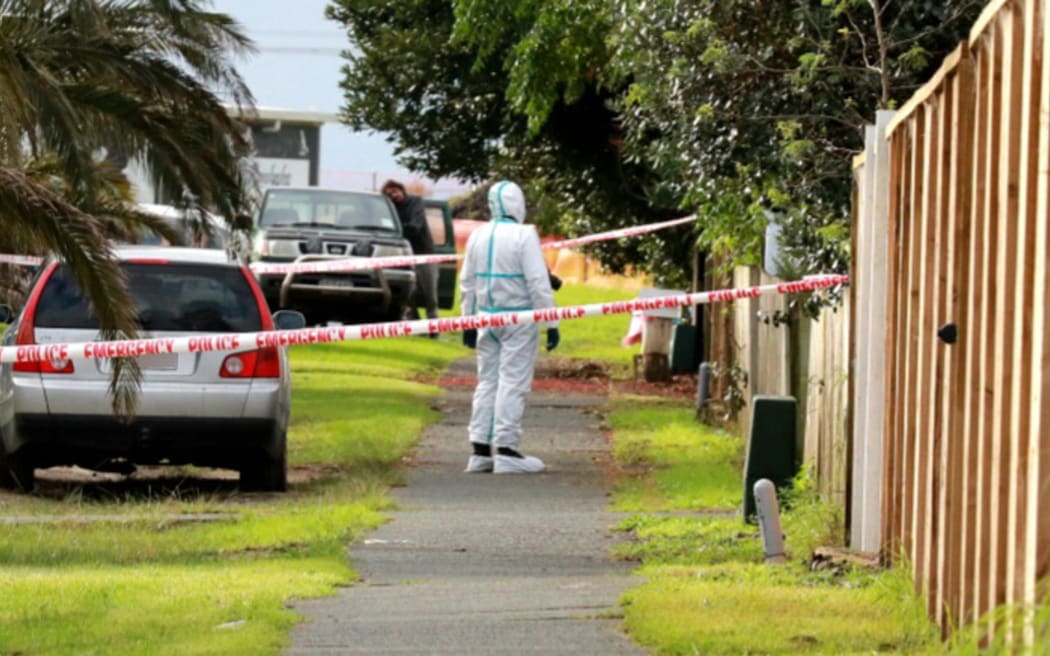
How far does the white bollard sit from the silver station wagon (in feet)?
14.4

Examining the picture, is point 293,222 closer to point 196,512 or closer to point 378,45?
point 378,45

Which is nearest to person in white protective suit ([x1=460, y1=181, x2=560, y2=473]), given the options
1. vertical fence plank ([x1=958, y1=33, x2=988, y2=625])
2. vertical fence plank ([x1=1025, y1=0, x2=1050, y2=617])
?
vertical fence plank ([x1=958, y1=33, x2=988, y2=625])

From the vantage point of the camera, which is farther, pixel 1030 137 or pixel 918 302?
pixel 918 302

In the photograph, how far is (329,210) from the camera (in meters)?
28.1

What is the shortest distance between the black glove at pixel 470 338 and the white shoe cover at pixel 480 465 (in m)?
0.91

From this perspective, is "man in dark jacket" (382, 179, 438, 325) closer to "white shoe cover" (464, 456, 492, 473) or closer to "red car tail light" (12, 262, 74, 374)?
"white shoe cover" (464, 456, 492, 473)

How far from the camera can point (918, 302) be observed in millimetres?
8305

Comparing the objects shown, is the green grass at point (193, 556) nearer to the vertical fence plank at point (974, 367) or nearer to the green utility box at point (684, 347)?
the vertical fence plank at point (974, 367)

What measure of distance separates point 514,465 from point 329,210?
44.2 ft

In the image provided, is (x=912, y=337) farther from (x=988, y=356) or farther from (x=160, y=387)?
(x=160, y=387)

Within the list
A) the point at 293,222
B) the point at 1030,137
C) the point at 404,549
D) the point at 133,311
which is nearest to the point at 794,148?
the point at 404,549

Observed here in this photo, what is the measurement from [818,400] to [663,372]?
495 inches

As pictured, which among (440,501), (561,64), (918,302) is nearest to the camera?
(918,302)

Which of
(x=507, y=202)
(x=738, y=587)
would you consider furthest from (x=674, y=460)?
(x=738, y=587)
